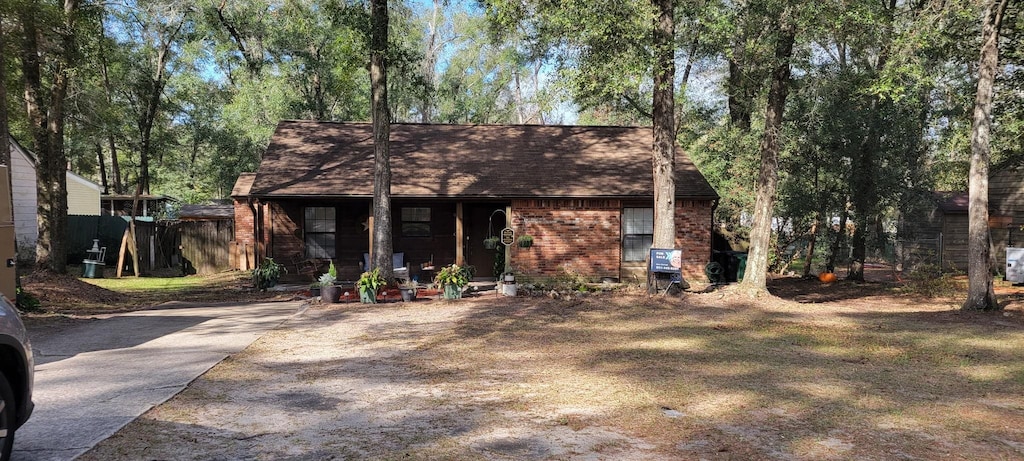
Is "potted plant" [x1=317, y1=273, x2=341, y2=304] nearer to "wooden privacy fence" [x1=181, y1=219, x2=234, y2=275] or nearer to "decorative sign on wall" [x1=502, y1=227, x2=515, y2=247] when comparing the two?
"decorative sign on wall" [x1=502, y1=227, x2=515, y2=247]

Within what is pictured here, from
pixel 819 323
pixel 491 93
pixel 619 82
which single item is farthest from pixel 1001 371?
pixel 491 93

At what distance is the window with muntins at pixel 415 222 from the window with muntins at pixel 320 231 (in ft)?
5.82

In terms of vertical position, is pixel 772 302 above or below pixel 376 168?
below

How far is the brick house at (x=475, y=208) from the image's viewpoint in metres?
15.7

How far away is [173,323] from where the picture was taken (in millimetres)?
9984

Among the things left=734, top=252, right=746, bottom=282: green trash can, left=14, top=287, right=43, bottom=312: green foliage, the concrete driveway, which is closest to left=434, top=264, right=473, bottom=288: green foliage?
the concrete driveway

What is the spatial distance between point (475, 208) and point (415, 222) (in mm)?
1681

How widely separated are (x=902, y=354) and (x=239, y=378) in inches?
311

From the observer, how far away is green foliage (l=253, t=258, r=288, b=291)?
14.5 m

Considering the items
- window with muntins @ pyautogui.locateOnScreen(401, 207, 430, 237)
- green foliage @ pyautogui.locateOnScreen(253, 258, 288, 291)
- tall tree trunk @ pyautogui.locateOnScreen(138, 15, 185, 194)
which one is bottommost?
green foliage @ pyautogui.locateOnScreen(253, 258, 288, 291)

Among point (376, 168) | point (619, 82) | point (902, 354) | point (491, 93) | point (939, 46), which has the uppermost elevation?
point (491, 93)

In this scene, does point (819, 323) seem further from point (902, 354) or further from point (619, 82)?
point (619, 82)

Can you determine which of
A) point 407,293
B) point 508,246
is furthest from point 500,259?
point 407,293

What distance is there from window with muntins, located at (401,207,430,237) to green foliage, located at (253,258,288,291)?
3.46m
